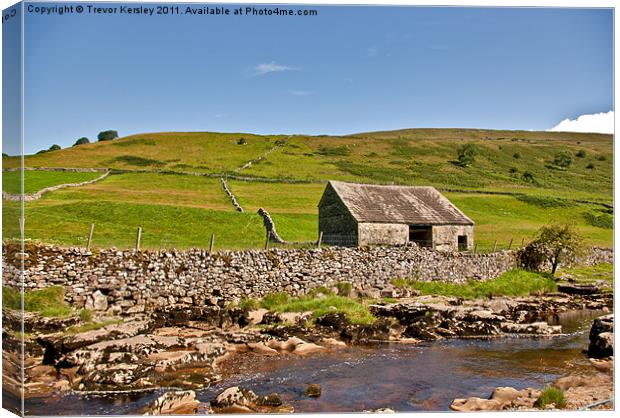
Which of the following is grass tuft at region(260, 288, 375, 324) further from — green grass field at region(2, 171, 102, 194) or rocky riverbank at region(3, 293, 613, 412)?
green grass field at region(2, 171, 102, 194)

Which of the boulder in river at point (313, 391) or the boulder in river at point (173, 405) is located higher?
the boulder in river at point (173, 405)

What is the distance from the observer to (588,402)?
8.98 m

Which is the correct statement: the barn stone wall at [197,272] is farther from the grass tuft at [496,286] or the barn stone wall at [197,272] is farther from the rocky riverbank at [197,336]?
the rocky riverbank at [197,336]

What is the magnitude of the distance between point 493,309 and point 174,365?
11.3m

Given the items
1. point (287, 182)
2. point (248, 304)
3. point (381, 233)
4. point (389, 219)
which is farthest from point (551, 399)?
point (287, 182)

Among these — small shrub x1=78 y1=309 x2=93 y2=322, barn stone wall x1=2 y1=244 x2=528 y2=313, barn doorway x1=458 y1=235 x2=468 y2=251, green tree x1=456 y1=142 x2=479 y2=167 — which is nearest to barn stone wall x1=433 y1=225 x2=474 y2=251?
barn doorway x1=458 y1=235 x2=468 y2=251

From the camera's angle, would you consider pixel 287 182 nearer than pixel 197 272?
No

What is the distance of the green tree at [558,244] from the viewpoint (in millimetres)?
24109

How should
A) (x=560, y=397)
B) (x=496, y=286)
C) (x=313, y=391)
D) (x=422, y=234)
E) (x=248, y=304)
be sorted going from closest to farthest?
(x=560, y=397)
(x=313, y=391)
(x=248, y=304)
(x=496, y=286)
(x=422, y=234)

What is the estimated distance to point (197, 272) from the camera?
1518cm

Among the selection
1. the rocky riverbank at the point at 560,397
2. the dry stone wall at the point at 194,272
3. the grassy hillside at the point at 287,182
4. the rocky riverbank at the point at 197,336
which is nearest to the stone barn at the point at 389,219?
the dry stone wall at the point at 194,272

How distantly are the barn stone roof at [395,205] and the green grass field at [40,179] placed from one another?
12.7 metres

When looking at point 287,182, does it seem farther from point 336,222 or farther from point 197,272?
point 197,272

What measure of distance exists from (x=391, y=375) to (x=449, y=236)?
16.1m
